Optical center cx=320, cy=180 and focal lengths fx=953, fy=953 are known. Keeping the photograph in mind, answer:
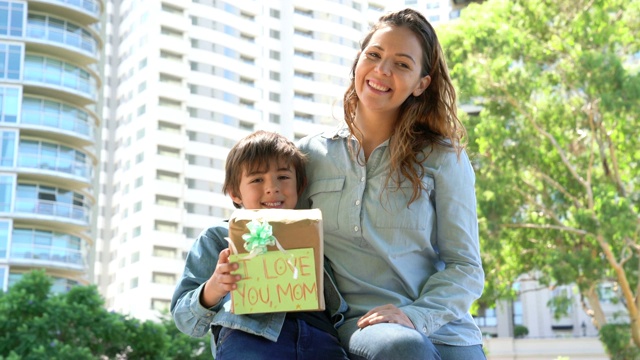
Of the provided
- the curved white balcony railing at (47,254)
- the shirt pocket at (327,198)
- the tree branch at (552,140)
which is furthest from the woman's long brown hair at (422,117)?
the curved white balcony railing at (47,254)

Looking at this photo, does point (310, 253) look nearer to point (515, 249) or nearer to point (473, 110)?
point (515, 249)

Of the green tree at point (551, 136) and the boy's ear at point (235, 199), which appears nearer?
the boy's ear at point (235, 199)

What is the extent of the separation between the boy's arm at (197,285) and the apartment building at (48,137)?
32108 mm

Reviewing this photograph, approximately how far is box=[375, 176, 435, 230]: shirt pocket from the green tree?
11.1m

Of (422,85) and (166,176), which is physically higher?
(166,176)

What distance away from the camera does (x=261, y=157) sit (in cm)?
221

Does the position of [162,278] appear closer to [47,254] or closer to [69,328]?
[47,254]

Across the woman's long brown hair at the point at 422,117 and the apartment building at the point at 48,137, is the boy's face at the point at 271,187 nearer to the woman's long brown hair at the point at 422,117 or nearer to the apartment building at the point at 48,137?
the woman's long brown hair at the point at 422,117

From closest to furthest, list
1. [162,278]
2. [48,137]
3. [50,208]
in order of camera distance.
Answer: [50,208], [48,137], [162,278]

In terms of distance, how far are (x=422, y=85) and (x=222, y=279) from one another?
0.72m

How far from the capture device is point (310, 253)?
194cm

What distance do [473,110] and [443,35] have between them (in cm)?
1608

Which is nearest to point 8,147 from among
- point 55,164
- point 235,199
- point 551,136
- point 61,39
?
point 55,164

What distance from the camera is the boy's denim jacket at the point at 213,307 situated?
1973 millimetres
